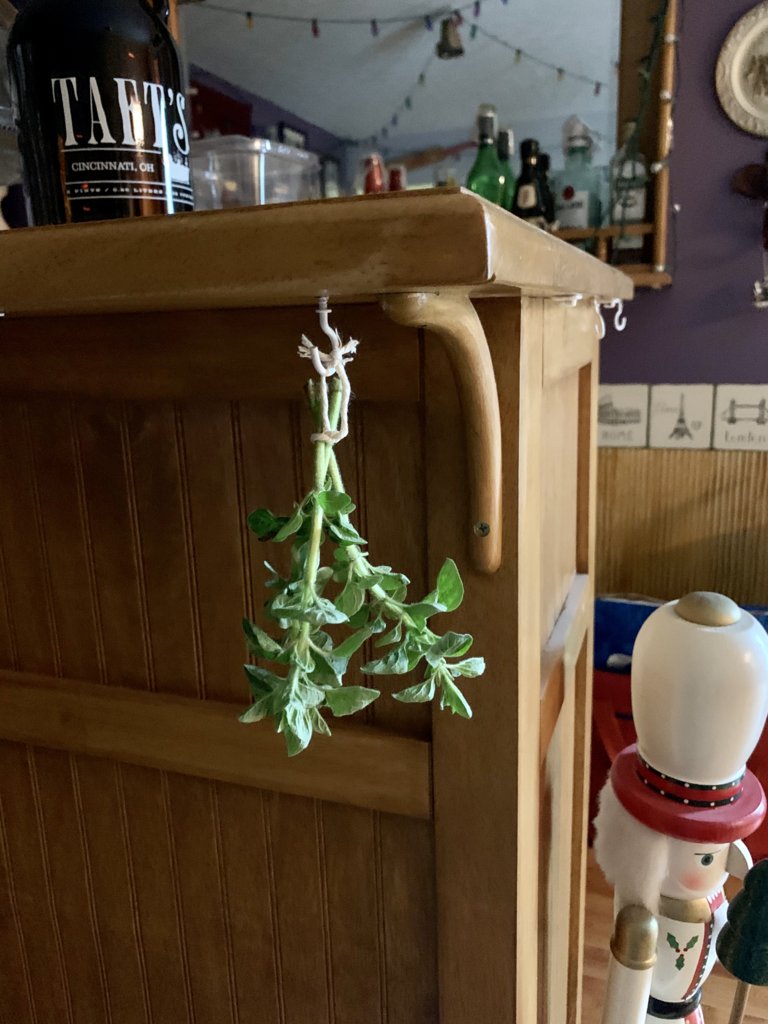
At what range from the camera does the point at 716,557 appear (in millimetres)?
1531

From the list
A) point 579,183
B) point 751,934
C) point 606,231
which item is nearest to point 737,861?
point 751,934

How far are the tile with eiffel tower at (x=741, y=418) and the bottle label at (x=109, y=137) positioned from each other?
1.24 metres

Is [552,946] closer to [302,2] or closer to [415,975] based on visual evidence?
[415,975]

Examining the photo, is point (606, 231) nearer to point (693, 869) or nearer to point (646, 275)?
point (646, 275)

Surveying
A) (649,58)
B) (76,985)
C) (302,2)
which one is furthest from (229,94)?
(76,985)

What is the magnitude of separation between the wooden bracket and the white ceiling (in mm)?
1230

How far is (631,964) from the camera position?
71 centimetres

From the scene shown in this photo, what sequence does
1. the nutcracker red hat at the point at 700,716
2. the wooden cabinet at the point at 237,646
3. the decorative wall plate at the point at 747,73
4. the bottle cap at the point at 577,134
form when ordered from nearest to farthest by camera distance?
the wooden cabinet at the point at 237,646 < the nutcracker red hat at the point at 700,716 < the decorative wall plate at the point at 747,73 < the bottle cap at the point at 577,134

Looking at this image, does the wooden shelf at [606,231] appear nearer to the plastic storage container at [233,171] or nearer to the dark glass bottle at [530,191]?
the dark glass bottle at [530,191]

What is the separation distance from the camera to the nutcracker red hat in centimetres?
69

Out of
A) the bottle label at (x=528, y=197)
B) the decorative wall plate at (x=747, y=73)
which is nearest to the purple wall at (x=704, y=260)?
the decorative wall plate at (x=747, y=73)

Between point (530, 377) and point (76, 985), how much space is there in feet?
2.16

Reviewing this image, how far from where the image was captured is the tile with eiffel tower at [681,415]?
4.91 ft

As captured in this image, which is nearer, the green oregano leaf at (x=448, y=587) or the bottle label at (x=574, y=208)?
the green oregano leaf at (x=448, y=587)
